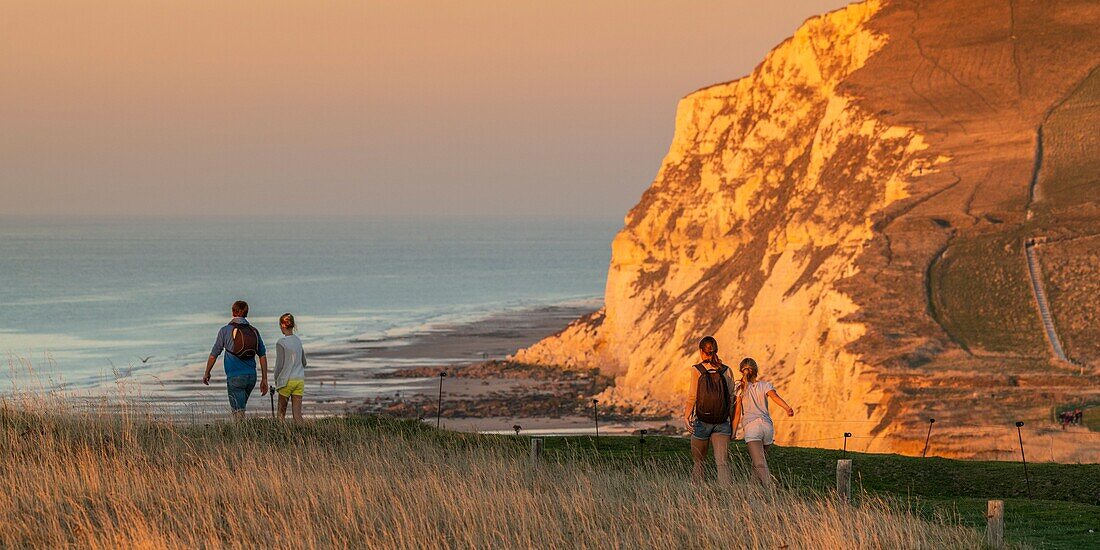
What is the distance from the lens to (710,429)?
18359 mm

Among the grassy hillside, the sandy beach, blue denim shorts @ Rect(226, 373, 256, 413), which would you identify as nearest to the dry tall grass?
the grassy hillside

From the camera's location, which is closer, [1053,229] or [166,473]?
[166,473]

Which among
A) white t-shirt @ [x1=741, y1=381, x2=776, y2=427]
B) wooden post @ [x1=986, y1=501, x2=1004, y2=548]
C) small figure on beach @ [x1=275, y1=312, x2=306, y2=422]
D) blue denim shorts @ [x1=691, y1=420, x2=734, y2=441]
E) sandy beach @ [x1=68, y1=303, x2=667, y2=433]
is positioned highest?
small figure on beach @ [x1=275, y1=312, x2=306, y2=422]

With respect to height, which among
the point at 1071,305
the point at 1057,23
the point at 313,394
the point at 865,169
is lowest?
the point at 313,394

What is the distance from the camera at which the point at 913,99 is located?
6944 centimetres

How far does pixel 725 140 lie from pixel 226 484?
2549 inches

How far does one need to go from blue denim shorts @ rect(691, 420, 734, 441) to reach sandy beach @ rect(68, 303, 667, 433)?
25152mm

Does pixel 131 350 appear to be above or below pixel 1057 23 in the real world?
below

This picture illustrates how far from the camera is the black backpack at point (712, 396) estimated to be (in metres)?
18.0

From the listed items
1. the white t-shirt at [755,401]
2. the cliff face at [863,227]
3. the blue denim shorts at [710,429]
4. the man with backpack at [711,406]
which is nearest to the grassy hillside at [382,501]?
the man with backpack at [711,406]

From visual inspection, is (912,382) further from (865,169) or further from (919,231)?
(865,169)

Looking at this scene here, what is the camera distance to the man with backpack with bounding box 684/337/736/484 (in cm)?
1797

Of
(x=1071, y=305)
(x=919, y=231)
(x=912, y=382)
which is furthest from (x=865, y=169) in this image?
(x=912, y=382)

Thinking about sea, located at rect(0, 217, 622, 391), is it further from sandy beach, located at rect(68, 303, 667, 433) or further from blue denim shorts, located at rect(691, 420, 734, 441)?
blue denim shorts, located at rect(691, 420, 734, 441)
